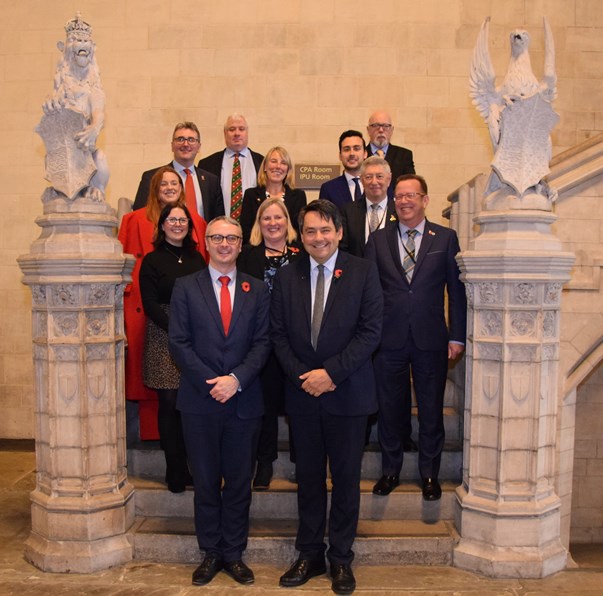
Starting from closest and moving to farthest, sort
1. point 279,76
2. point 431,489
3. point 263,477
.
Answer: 1. point 431,489
2. point 263,477
3. point 279,76

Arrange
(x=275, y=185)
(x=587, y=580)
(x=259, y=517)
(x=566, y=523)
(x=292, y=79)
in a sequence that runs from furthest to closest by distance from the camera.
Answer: (x=292, y=79), (x=566, y=523), (x=275, y=185), (x=259, y=517), (x=587, y=580)

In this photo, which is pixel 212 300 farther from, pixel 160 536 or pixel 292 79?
pixel 292 79

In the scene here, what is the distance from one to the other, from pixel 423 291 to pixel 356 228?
26.7 inches

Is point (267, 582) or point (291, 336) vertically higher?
point (291, 336)

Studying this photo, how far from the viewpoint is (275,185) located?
4.73m

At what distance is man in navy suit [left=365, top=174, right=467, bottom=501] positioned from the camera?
4.13 m

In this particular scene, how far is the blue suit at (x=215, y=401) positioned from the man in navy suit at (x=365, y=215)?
909 mm

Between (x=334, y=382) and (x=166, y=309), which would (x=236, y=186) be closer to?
(x=166, y=309)

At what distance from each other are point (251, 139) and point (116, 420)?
12.9ft

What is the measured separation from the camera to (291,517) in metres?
4.37

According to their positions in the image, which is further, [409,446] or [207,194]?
[207,194]

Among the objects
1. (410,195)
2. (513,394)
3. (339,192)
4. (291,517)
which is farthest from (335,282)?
(291,517)

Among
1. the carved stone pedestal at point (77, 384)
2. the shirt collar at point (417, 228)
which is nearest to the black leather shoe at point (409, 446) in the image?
the shirt collar at point (417, 228)

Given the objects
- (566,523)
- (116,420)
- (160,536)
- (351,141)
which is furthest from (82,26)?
(566,523)
